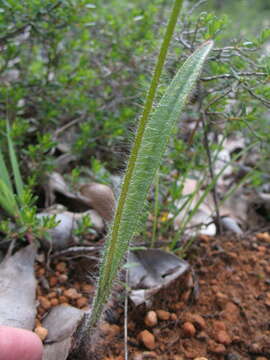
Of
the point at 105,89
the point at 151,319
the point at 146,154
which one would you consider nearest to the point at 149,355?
the point at 151,319

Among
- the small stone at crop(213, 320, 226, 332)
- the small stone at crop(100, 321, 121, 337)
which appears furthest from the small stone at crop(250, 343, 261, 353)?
the small stone at crop(100, 321, 121, 337)

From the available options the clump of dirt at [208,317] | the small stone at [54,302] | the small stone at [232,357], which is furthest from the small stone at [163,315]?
the small stone at [54,302]

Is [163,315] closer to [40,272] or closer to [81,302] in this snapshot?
[81,302]

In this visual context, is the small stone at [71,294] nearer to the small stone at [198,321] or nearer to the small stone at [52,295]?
the small stone at [52,295]

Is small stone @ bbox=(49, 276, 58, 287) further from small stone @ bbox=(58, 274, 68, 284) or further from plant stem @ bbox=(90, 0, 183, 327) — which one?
plant stem @ bbox=(90, 0, 183, 327)

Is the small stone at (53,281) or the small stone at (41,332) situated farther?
the small stone at (53,281)

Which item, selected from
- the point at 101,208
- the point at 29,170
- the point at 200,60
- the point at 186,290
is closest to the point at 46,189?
the point at 29,170
